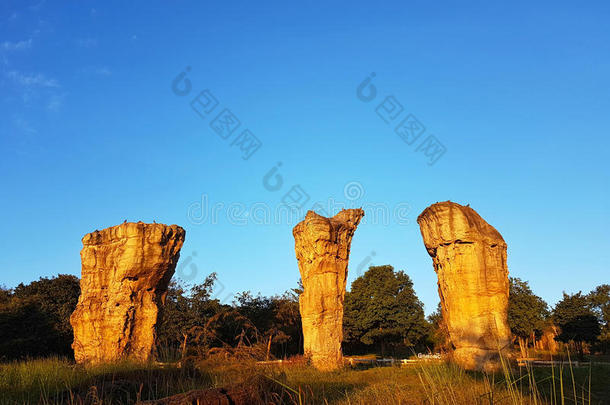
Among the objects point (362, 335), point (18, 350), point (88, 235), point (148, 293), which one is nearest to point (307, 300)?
point (148, 293)

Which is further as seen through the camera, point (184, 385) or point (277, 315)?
point (277, 315)

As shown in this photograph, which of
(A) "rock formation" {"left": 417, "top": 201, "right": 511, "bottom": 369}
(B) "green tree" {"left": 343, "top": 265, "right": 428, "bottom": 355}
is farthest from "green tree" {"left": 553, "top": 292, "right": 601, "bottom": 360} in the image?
(A) "rock formation" {"left": 417, "top": 201, "right": 511, "bottom": 369}

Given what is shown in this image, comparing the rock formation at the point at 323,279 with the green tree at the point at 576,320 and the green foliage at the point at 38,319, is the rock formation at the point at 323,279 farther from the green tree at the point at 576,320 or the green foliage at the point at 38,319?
the green tree at the point at 576,320

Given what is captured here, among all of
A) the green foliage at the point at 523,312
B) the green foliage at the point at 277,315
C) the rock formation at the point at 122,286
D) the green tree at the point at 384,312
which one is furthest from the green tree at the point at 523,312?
the rock formation at the point at 122,286

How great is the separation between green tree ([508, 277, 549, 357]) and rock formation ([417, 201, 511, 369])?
60.2ft

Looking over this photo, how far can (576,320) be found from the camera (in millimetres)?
29359

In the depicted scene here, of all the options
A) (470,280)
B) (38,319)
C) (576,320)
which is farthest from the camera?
(576,320)

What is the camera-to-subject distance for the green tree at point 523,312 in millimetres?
31203

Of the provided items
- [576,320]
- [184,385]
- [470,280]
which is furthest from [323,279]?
[576,320]

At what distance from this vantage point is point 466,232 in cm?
1528

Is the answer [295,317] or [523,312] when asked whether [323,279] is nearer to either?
[295,317]

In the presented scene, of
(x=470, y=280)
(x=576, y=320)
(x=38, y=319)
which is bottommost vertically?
(x=576, y=320)

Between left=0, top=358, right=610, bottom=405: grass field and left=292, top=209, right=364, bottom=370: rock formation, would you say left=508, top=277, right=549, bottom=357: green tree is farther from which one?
left=0, top=358, right=610, bottom=405: grass field

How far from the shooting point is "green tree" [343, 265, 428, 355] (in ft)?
117
